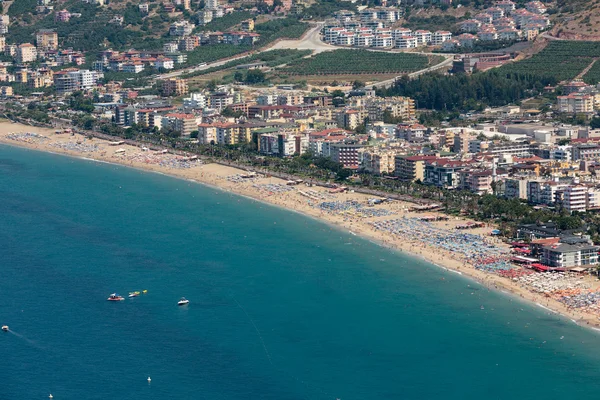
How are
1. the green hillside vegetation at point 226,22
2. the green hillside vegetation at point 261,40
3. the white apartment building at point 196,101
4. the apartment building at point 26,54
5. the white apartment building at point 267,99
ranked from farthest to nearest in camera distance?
the green hillside vegetation at point 226,22, the apartment building at point 26,54, the green hillside vegetation at point 261,40, the white apartment building at point 196,101, the white apartment building at point 267,99

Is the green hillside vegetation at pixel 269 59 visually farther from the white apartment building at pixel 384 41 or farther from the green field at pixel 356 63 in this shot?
the white apartment building at pixel 384 41

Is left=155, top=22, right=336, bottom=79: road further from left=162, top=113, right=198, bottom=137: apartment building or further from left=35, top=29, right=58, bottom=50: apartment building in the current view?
left=162, top=113, right=198, bottom=137: apartment building

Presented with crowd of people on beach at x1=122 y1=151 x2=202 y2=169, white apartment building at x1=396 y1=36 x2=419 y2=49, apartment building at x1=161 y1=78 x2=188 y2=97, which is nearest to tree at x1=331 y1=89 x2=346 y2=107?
apartment building at x1=161 y1=78 x2=188 y2=97

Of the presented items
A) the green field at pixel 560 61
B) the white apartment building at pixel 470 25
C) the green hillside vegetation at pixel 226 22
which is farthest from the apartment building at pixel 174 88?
the white apartment building at pixel 470 25

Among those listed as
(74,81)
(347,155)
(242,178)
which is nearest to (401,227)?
(347,155)

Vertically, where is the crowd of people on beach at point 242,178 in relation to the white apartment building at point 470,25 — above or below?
below

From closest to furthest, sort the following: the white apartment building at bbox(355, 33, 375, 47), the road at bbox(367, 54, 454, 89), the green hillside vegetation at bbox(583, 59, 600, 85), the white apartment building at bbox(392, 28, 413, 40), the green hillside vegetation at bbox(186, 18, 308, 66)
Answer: the green hillside vegetation at bbox(583, 59, 600, 85) → the road at bbox(367, 54, 454, 89) → the white apartment building at bbox(392, 28, 413, 40) → the white apartment building at bbox(355, 33, 375, 47) → the green hillside vegetation at bbox(186, 18, 308, 66)
